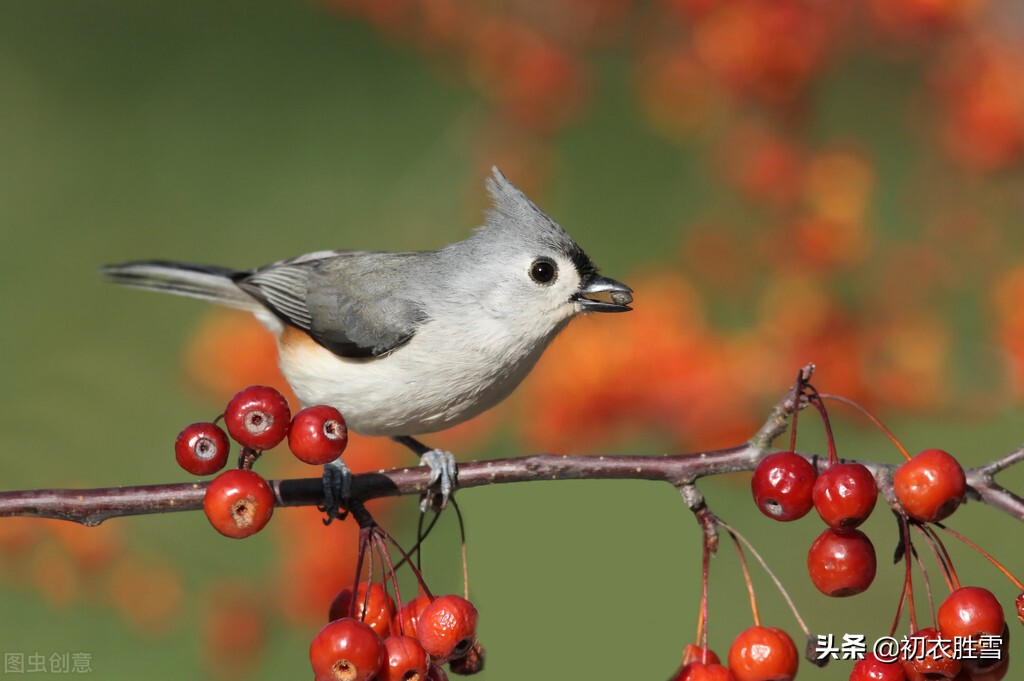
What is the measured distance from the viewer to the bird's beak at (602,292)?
2492 mm

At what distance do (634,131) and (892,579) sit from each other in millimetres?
3383

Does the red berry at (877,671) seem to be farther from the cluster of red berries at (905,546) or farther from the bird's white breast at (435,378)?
the bird's white breast at (435,378)

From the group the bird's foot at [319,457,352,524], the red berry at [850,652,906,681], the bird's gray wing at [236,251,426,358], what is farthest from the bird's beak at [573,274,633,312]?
the red berry at [850,652,906,681]

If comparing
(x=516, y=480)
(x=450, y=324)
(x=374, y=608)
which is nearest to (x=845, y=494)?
(x=516, y=480)

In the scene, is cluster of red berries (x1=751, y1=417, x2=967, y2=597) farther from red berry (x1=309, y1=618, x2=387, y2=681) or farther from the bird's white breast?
the bird's white breast

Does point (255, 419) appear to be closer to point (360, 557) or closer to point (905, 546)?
point (360, 557)

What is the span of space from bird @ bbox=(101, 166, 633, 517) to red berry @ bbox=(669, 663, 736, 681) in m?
0.78

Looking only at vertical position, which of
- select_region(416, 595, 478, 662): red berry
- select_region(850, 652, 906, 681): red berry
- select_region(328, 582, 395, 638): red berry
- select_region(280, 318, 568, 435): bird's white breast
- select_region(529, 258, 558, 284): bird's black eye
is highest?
select_region(529, 258, 558, 284): bird's black eye

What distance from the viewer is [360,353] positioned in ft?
8.93

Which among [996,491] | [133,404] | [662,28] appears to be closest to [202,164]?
[133,404]

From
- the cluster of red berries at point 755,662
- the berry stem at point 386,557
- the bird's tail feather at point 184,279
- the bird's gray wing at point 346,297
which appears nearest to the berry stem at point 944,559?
the cluster of red berries at point 755,662

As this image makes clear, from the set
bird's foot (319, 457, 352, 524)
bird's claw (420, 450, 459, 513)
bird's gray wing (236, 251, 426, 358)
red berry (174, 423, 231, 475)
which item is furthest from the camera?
bird's gray wing (236, 251, 426, 358)

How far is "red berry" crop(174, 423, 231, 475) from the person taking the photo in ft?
5.82

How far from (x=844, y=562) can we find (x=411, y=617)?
777mm
